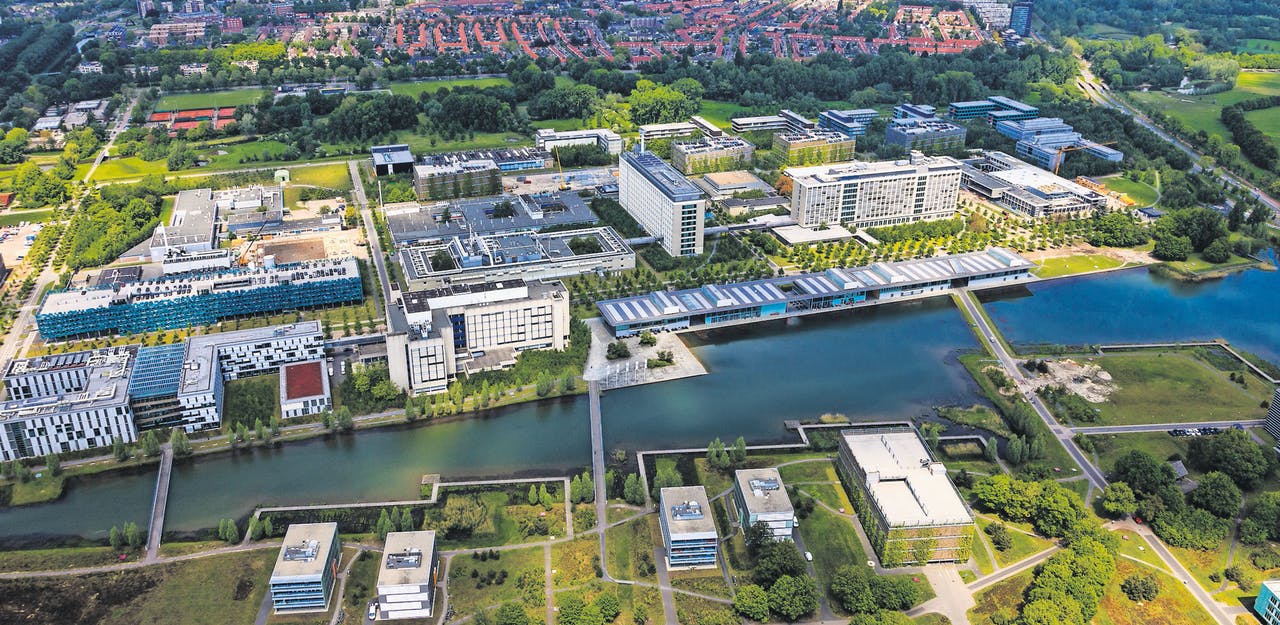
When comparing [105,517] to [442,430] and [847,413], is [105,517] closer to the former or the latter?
[442,430]

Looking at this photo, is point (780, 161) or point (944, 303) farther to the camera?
point (780, 161)

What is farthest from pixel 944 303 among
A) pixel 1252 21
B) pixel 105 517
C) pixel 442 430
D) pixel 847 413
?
pixel 1252 21

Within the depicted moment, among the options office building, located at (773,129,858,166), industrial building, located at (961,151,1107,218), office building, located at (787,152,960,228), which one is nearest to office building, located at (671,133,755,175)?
office building, located at (773,129,858,166)

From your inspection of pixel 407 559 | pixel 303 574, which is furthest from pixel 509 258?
pixel 303 574

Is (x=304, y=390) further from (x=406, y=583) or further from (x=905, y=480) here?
(x=905, y=480)

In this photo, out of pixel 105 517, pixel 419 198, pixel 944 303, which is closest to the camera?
pixel 105 517

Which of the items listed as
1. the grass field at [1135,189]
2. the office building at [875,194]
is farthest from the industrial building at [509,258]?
the grass field at [1135,189]

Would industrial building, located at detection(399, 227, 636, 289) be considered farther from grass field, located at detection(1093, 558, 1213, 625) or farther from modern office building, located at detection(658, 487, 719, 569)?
grass field, located at detection(1093, 558, 1213, 625)
